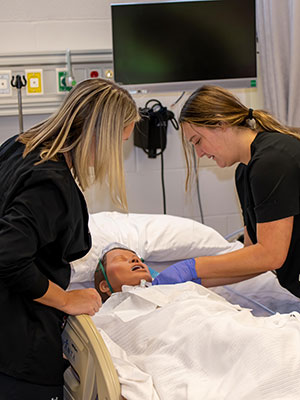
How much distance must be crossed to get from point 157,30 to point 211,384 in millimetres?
2258

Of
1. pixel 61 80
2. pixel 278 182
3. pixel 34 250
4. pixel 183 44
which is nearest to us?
pixel 34 250

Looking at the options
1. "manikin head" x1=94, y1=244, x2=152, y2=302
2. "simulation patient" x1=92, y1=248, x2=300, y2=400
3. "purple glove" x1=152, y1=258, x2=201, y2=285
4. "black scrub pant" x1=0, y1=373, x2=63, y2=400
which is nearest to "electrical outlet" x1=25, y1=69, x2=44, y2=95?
"manikin head" x1=94, y1=244, x2=152, y2=302

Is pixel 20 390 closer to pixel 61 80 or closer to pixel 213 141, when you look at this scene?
pixel 213 141

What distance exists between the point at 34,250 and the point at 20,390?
448 millimetres

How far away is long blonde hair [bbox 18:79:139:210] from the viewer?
4.81 ft

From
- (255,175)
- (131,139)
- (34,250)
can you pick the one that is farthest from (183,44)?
(34,250)

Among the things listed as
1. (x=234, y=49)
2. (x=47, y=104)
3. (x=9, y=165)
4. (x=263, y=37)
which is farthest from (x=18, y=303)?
(x=263, y=37)

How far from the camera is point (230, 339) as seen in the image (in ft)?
4.89

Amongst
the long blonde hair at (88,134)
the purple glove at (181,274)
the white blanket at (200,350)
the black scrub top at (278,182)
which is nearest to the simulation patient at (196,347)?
the white blanket at (200,350)

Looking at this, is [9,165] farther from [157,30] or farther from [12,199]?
[157,30]

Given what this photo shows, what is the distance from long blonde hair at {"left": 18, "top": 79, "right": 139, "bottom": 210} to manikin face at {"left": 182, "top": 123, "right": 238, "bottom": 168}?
1.94 ft

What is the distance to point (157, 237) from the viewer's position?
9.13 ft

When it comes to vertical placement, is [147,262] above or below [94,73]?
below

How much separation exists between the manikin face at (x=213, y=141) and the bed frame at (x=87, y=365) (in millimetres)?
888
